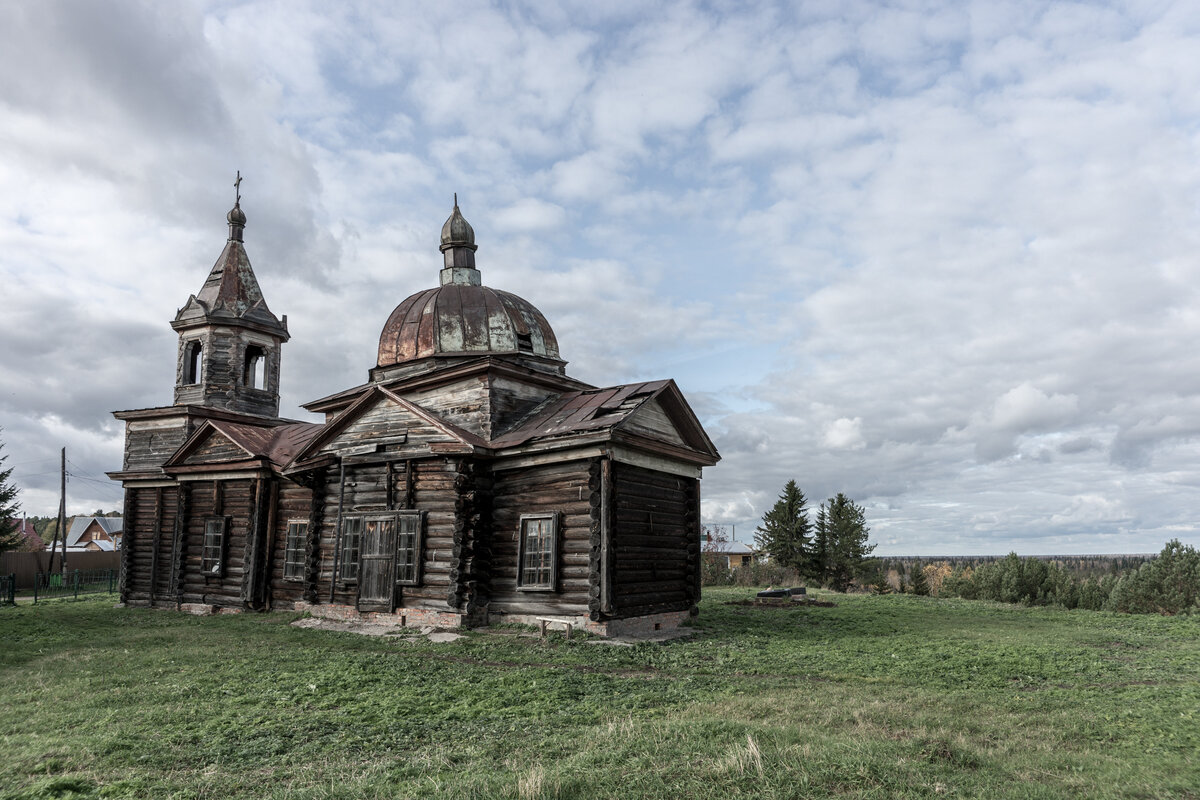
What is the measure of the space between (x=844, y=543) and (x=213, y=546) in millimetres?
30526

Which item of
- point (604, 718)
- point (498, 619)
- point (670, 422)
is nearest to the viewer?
point (604, 718)

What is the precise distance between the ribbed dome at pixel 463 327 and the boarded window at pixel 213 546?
7302 mm

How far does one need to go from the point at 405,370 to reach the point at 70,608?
47.0 ft

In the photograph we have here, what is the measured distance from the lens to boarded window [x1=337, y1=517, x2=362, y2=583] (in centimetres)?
1936

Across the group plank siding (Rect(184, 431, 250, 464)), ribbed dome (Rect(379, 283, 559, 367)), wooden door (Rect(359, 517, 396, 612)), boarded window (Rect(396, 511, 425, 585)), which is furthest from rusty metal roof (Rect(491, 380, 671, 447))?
plank siding (Rect(184, 431, 250, 464))

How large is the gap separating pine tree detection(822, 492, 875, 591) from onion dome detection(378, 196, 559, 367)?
74.6 feet

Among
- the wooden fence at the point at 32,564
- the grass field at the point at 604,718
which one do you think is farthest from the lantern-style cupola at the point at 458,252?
the wooden fence at the point at 32,564

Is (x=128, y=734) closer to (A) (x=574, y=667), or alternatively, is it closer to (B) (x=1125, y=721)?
(A) (x=574, y=667)

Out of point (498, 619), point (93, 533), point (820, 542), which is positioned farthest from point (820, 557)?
point (93, 533)

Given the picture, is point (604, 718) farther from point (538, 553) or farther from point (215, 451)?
point (215, 451)

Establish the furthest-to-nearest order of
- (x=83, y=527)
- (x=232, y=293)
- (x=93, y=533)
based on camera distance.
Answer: (x=83, y=527)
(x=93, y=533)
(x=232, y=293)

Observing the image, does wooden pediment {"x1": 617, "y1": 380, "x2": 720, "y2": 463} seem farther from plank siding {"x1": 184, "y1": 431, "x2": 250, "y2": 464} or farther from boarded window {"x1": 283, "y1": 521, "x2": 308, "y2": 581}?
plank siding {"x1": 184, "y1": 431, "x2": 250, "y2": 464}

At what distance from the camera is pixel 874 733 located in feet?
24.8

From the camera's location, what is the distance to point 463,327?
2342cm
